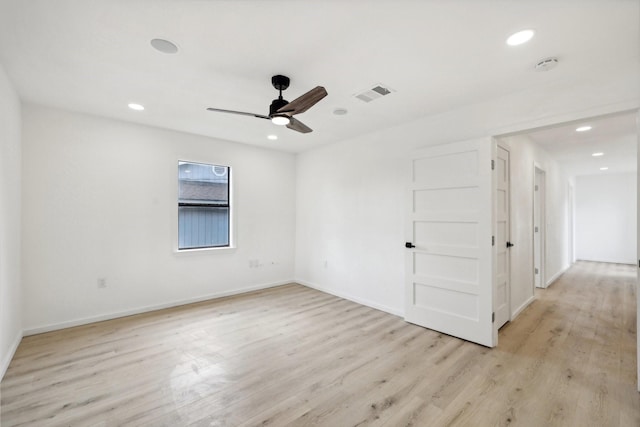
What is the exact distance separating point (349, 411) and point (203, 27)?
9.26 feet

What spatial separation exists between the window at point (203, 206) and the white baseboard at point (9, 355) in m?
1.92

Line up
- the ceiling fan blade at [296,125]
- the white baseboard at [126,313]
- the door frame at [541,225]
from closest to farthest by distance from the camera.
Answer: the ceiling fan blade at [296,125]
the white baseboard at [126,313]
the door frame at [541,225]

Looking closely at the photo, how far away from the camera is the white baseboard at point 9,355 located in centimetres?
241

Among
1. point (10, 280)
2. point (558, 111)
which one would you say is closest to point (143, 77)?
point (10, 280)

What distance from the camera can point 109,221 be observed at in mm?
3742

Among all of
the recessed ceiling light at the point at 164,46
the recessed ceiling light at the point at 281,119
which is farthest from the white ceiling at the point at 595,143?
the recessed ceiling light at the point at 164,46

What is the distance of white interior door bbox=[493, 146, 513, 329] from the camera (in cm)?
331

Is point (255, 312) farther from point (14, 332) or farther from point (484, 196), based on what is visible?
point (484, 196)

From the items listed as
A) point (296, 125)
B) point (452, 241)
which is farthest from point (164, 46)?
point (452, 241)

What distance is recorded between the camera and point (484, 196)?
3.00m

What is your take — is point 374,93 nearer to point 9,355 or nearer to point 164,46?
point 164,46

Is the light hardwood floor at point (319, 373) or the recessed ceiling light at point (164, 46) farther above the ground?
the recessed ceiling light at point (164, 46)

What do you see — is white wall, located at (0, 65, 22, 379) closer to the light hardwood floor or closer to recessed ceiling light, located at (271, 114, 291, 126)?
the light hardwood floor

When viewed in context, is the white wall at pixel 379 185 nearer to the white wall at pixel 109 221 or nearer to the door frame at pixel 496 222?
the door frame at pixel 496 222
